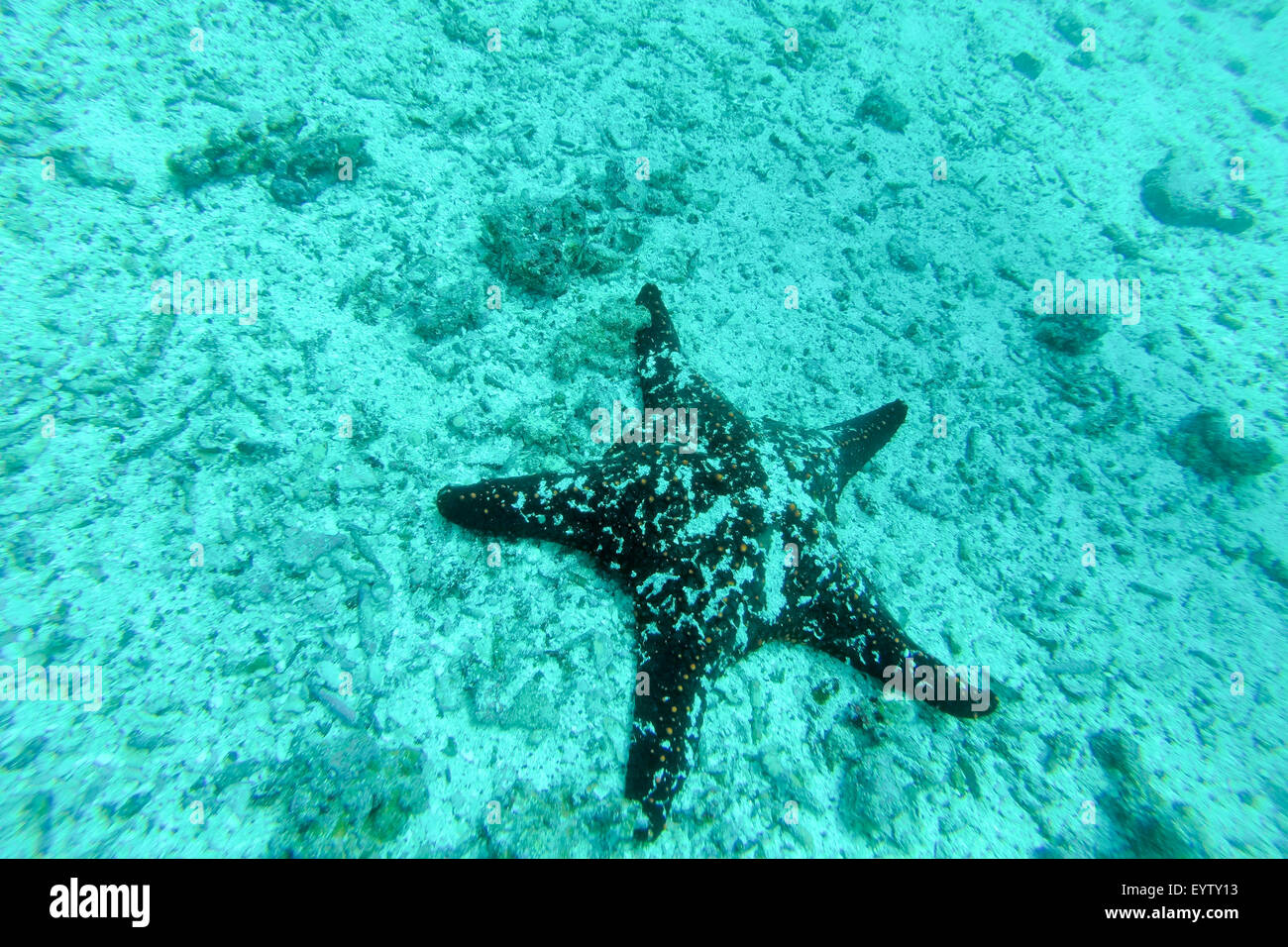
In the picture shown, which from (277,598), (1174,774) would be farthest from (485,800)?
(1174,774)

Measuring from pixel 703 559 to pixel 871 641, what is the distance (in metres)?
1.25

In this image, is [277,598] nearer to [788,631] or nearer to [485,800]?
[485,800]

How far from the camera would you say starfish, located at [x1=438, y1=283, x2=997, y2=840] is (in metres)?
2.80

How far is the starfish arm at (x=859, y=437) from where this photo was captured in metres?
3.71

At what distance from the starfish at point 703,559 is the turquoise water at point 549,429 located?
30cm

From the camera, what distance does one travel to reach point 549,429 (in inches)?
148

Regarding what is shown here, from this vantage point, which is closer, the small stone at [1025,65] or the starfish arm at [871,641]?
the starfish arm at [871,641]

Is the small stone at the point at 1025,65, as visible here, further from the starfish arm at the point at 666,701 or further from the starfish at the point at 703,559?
the starfish arm at the point at 666,701

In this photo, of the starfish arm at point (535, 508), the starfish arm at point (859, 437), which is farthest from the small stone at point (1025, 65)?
the starfish arm at point (535, 508)
